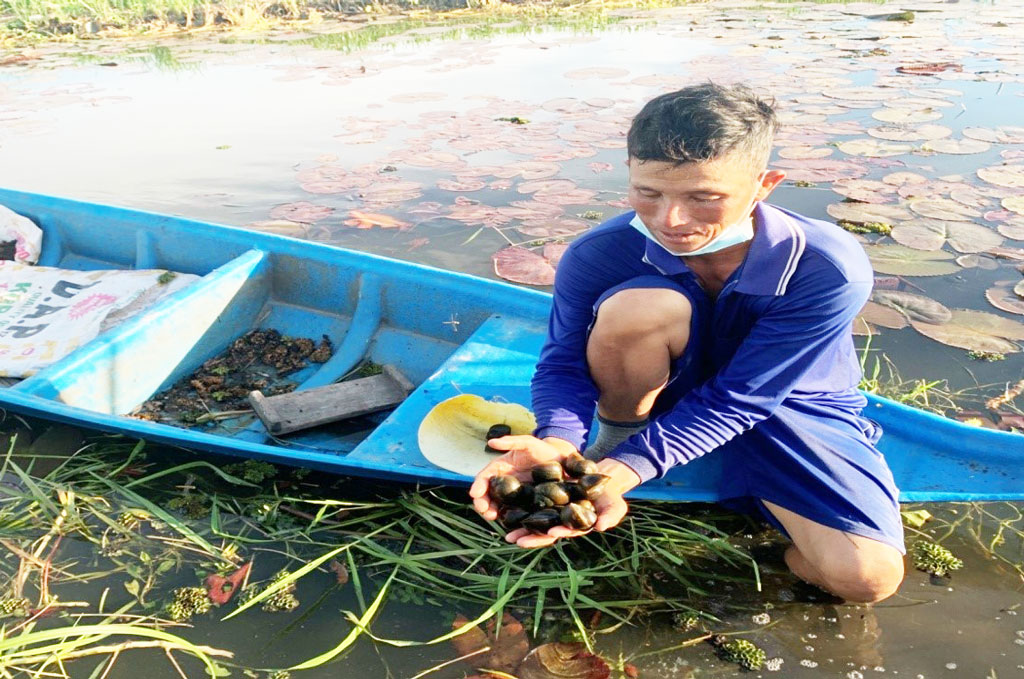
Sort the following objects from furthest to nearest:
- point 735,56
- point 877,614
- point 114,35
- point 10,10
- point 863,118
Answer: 1. point 10,10
2. point 114,35
3. point 735,56
4. point 863,118
5. point 877,614

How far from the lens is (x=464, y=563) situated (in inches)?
93.6

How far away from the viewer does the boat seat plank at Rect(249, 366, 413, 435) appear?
9.39 ft

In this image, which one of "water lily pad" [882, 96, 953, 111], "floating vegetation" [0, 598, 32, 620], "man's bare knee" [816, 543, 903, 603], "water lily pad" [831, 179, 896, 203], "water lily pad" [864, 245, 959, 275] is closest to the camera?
"man's bare knee" [816, 543, 903, 603]

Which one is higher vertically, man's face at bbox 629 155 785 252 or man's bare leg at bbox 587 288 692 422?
man's face at bbox 629 155 785 252

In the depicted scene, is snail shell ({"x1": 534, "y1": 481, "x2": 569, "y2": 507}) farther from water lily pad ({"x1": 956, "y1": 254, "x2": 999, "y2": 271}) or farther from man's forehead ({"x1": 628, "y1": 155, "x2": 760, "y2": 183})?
water lily pad ({"x1": 956, "y1": 254, "x2": 999, "y2": 271})

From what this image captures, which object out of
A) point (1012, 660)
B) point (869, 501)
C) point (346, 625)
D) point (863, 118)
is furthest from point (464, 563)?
point (863, 118)

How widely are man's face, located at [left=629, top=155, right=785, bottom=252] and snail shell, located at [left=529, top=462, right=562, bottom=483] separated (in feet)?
1.90

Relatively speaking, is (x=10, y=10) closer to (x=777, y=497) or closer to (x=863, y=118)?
(x=863, y=118)

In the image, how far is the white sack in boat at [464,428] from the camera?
8.09 feet

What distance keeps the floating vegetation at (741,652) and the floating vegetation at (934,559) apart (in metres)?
0.56

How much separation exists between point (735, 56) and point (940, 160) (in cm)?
357

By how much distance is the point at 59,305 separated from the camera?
3.57m

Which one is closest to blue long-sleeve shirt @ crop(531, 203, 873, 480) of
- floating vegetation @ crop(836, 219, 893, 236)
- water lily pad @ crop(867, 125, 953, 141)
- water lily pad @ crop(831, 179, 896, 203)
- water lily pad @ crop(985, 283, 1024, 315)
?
water lily pad @ crop(985, 283, 1024, 315)

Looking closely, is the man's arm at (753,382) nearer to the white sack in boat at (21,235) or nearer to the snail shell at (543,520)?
the snail shell at (543,520)
